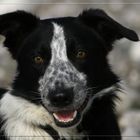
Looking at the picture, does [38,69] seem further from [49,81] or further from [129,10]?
[129,10]

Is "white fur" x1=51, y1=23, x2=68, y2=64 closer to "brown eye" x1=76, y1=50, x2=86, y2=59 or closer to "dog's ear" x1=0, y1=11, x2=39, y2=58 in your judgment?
"brown eye" x1=76, y1=50, x2=86, y2=59

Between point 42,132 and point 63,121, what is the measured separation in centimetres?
27

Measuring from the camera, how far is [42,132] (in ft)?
19.7

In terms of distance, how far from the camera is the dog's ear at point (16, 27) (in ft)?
20.5

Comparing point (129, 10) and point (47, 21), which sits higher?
point (47, 21)

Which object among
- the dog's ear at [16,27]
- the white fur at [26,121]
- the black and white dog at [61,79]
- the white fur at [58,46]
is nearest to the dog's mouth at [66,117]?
the black and white dog at [61,79]

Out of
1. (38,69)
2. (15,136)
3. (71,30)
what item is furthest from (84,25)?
(15,136)

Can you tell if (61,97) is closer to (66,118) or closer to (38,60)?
(66,118)

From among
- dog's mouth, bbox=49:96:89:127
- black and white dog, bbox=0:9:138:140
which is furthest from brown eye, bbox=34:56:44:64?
dog's mouth, bbox=49:96:89:127

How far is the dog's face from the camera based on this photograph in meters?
5.85

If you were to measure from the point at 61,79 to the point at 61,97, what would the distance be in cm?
18

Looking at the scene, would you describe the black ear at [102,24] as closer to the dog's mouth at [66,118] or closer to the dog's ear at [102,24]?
the dog's ear at [102,24]

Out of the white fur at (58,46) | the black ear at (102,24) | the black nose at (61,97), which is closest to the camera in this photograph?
the black nose at (61,97)

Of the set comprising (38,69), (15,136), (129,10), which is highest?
(38,69)
